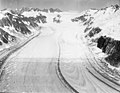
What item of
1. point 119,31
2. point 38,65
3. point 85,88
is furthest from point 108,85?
point 119,31

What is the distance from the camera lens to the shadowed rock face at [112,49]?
1603 cm

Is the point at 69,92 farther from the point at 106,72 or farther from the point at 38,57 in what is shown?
the point at 38,57

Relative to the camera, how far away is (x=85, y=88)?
35.6ft

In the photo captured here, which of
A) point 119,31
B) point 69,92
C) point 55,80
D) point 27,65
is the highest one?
point 119,31

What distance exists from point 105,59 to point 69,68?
547 cm

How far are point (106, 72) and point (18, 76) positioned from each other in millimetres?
8713

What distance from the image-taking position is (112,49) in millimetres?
18297

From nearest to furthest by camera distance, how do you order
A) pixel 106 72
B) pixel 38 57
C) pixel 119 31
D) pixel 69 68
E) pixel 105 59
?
pixel 106 72 → pixel 69 68 → pixel 105 59 → pixel 38 57 → pixel 119 31

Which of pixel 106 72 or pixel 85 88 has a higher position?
pixel 106 72

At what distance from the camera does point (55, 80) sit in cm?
1218

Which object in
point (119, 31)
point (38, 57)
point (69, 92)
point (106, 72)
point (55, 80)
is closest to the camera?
point (69, 92)

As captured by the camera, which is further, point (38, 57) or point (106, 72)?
point (38, 57)

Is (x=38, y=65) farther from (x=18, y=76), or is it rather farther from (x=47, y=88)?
(x=47, y=88)

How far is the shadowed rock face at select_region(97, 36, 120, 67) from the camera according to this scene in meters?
16.0
